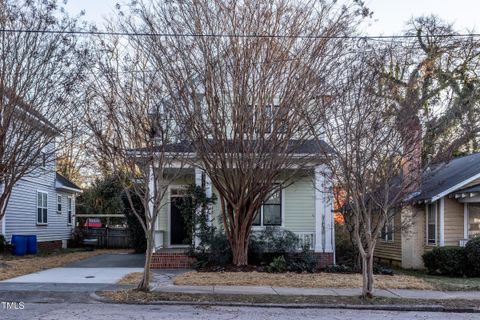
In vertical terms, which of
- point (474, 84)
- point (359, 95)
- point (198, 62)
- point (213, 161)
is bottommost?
point (213, 161)

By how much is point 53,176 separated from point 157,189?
19.8 meters

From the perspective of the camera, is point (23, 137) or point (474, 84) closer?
point (23, 137)

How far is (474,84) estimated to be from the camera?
29109 mm

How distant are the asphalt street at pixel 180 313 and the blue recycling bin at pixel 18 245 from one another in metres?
13.4

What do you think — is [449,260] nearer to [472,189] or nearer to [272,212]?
[472,189]

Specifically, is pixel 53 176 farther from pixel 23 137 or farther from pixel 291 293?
pixel 291 293

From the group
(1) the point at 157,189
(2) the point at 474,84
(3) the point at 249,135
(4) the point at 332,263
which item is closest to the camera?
(1) the point at 157,189

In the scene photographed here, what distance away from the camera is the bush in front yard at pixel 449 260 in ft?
56.4

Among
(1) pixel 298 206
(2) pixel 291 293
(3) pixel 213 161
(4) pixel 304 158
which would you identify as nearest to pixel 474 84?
(1) pixel 298 206

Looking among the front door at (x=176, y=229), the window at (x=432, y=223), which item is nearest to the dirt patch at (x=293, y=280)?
the front door at (x=176, y=229)

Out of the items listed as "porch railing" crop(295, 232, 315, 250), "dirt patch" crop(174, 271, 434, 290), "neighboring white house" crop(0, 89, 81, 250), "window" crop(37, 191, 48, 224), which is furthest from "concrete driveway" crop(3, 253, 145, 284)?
"window" crop(37, 191, 48, 224)

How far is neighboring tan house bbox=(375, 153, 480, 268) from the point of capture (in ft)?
61.7

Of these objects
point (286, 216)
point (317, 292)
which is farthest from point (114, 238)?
point (317, 292)

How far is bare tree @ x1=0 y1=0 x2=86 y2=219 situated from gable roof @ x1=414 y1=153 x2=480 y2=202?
36.0 ft
